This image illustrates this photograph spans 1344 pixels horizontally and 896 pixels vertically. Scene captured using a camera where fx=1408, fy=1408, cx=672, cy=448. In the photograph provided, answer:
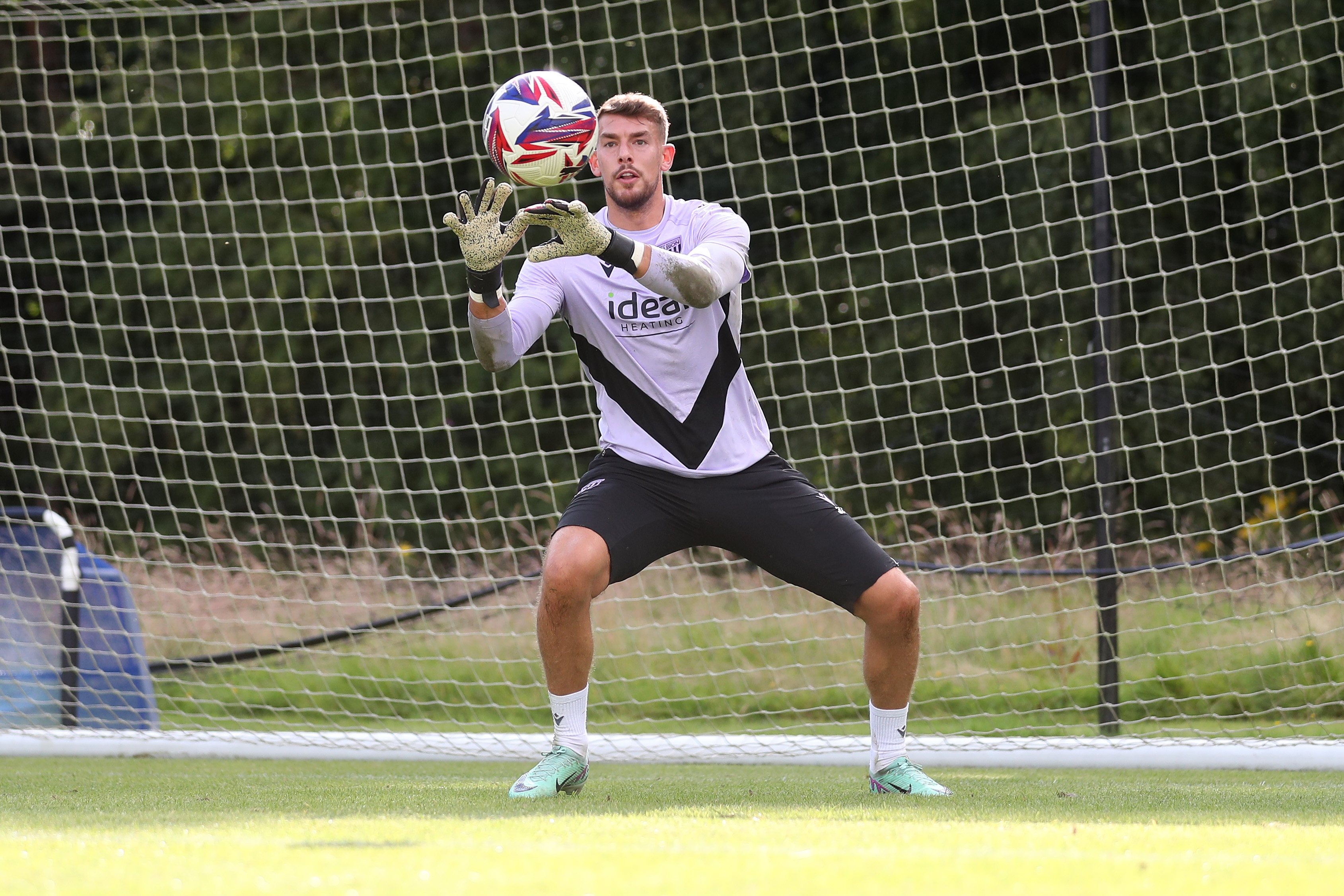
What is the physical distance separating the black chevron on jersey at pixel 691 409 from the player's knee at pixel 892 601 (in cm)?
59

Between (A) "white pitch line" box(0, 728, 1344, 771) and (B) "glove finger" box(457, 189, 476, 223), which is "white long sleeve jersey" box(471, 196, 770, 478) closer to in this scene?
(B) "glove finger" box(457, 189, 476, 223)

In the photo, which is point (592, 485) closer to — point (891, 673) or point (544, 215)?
point (544, 215)

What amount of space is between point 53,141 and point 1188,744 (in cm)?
952

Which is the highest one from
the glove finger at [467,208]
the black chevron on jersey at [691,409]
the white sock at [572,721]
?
the glove finger at [467,208]

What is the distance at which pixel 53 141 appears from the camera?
10.9 meters

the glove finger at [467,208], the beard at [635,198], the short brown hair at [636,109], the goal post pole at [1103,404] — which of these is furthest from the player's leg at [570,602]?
the goal post pole at [1103,404]

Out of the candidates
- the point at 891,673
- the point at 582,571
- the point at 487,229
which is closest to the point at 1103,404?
the point at 891,673

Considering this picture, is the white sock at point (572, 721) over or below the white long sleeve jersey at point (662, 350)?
below

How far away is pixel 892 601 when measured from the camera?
12.4ft

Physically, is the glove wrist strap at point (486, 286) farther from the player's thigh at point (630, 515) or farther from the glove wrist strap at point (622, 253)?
the player's thigh at point (630, 515)

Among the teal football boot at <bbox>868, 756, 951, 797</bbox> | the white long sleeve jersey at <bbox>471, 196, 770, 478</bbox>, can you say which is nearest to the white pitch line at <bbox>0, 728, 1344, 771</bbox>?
the teal football boot at <bbox>868, 756, 951, 797</bbox>

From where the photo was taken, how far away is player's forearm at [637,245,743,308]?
3.58 m

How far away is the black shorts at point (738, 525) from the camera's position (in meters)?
3.77

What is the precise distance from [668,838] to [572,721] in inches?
39.3
